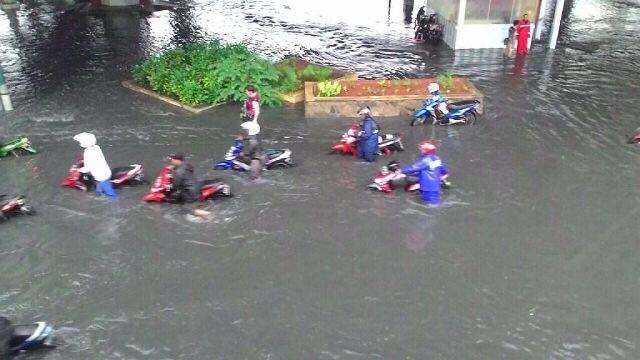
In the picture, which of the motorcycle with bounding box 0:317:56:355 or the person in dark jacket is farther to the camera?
the person in dark jacket

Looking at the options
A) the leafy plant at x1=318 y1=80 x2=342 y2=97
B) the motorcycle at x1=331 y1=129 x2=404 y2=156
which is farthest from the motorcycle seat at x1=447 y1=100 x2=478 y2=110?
the leafy plant at x1=318 y1=80 x2=342 y2=97

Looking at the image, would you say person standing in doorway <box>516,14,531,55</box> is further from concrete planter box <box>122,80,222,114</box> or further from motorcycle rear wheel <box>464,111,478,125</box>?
concrete planter box <box>122,80,222,114</box>

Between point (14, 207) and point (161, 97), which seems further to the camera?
point (161, 97)

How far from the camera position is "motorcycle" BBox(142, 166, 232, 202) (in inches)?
397

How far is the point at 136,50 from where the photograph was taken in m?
20.1

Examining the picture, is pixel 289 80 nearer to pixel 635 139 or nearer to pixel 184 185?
pixel 184 185

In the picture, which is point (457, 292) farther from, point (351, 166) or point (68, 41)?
point (68, 41)

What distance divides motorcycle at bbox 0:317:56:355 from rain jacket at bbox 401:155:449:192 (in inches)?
245

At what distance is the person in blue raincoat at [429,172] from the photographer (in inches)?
389

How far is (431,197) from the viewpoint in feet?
33.5

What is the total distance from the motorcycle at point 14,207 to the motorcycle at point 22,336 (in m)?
3.40

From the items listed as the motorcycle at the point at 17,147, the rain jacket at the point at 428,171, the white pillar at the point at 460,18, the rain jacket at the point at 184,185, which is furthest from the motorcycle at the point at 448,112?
the motorcycle at the point at 17,147

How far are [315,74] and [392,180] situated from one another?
6169 millimetres

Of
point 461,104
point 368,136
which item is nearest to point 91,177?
point 368,136
